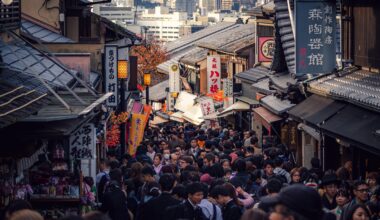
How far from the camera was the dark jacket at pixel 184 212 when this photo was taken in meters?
14.1

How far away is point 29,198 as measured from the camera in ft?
53.9

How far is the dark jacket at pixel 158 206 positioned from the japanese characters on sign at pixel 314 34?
1015cm

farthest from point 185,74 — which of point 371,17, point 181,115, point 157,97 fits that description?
point 371,17

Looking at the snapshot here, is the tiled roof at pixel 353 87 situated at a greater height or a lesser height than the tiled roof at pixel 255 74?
greater

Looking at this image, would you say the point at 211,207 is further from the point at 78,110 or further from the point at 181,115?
the point at 181,115

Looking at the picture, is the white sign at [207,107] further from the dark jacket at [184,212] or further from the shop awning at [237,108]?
the dark jacket at [184,212]

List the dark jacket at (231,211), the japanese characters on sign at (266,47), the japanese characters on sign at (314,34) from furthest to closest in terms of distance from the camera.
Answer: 1. the japanese characters on sign at (266,47)
2. the japanese characters on sign at (314,34)
3. the dark jacket at (231,211)

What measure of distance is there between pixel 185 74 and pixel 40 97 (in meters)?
56.9

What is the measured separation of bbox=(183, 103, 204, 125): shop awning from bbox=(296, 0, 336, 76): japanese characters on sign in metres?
27.2

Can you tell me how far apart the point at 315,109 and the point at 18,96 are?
11.3 m

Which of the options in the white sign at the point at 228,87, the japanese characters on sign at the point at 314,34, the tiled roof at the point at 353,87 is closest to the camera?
the tiled roof at the point at 353,87

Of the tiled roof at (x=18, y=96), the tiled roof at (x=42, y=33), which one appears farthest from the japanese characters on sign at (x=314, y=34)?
the tiled roof at (x=42, y=33)

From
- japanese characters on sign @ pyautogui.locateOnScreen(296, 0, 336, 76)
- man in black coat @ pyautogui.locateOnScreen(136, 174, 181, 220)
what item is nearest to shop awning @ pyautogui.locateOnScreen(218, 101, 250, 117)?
japanese characters on sign @ pyautogui.locateOnScreen(296, 0, 336, 76)

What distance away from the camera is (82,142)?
20.2m
